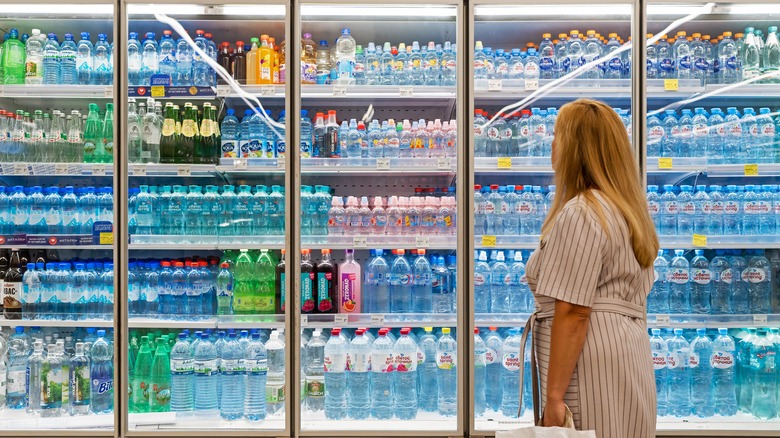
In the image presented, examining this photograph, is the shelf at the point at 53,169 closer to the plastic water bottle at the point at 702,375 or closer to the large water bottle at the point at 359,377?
the large water bottle at the point at 359,377

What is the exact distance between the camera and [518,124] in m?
3.24

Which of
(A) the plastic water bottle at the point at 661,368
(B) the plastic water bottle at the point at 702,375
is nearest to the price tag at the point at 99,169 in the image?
(A) the plastic water bottle at the point at 661,368

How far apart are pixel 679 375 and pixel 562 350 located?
190 centimetres

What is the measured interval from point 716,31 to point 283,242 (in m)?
2.68

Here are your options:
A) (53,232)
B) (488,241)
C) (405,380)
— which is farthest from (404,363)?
(53,232)

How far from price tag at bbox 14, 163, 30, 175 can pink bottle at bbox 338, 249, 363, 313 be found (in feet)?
5.42

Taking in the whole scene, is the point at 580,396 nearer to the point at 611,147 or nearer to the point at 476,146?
the point at 611,147

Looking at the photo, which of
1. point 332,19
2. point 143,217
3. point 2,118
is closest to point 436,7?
point 332,19

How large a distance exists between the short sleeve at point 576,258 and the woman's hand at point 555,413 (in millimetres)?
297

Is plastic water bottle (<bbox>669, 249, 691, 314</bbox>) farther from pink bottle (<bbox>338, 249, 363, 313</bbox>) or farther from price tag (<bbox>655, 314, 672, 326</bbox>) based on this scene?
pink bottle (<bbox>338, 249, 363, 313</bbox>)

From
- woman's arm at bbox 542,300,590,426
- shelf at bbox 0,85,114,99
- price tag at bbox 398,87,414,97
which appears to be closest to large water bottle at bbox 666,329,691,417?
woman's arm at bbox 542,300,590,426

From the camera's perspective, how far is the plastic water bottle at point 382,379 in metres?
3.10

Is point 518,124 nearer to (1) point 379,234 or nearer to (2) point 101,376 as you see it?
(1) point 379,234

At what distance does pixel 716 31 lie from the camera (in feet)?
10.8
